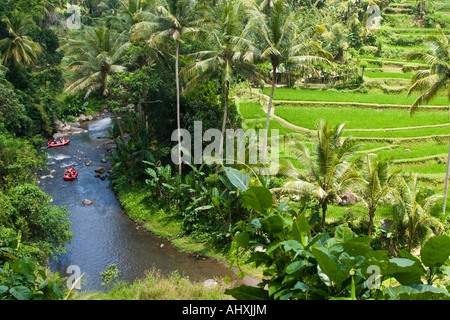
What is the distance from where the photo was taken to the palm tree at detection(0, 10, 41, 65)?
824 inches

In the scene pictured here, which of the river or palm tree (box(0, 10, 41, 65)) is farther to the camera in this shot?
palm tree (box(0, 10, 41, 65))

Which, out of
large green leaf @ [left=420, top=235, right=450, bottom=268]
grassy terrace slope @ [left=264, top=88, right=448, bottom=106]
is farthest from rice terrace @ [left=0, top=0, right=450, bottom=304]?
grassy terrace slope @ [left=264, top=88, right=448, bottom=106]

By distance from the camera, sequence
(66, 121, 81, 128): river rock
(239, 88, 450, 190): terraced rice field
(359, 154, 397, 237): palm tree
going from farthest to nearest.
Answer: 1. (66, 121, 81, 128): river rock
2. (239, 88, 450, 190): terraced rice field
3. (359, 154, 397, 237): palm tree

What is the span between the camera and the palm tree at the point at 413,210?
35.6 feet

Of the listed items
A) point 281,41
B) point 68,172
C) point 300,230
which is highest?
point 281,41

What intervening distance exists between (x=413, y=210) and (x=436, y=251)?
813cm

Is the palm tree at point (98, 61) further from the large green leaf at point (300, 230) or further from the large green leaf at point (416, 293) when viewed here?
the large green leaf at point (416, 293)

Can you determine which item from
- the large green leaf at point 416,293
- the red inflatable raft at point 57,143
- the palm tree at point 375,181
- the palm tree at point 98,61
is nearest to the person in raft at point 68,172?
the palm tree at point 98,61

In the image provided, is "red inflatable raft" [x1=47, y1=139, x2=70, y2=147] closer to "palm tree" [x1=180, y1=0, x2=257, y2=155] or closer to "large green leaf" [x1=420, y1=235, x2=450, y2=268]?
"palm tree" [x1=180, y1=0, x2=257, y2=155]

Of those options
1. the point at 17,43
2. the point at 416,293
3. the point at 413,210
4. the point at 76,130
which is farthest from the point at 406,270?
the point at 76,130

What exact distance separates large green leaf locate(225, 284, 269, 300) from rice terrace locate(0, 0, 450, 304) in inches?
0.6

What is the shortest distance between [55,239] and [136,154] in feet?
17.5

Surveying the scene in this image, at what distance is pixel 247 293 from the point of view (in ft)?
11.4

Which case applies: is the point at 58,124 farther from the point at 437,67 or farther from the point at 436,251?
the point at 436,251
